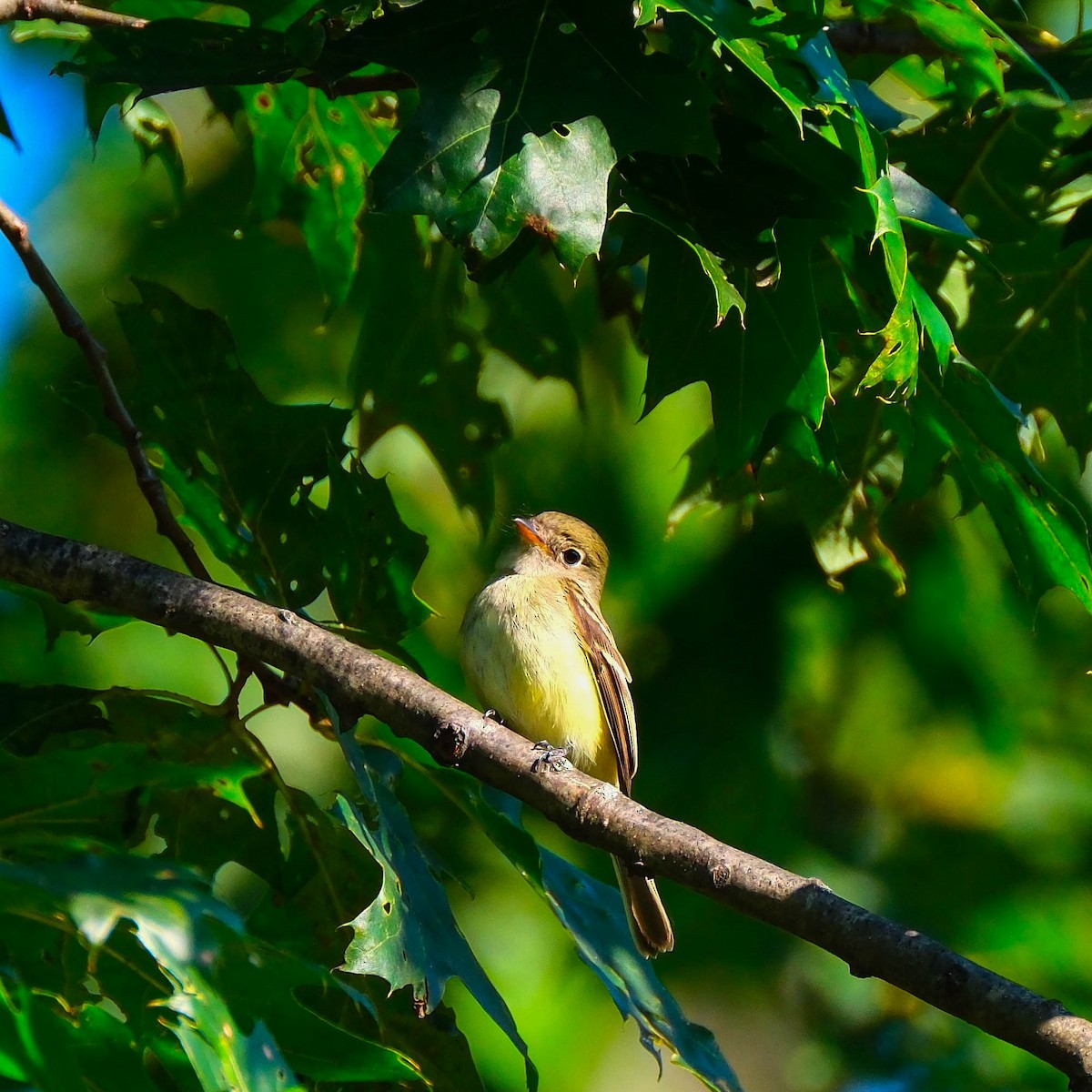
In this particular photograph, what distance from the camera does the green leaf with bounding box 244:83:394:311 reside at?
Result: 4.82 metres

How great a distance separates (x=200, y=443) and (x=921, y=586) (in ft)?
12.5

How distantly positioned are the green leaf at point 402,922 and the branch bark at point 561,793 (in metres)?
0.20

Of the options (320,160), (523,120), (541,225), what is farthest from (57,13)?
(541,225)

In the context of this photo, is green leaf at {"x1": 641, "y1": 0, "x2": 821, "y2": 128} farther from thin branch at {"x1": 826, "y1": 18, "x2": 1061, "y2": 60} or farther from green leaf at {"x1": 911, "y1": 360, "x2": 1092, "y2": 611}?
thin branch at {"x1": 826, "y1": 18, "x2": 1061, "y2": 60}

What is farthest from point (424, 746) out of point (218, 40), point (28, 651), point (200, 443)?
point (28, 651)

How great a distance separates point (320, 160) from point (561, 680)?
2.18 meters

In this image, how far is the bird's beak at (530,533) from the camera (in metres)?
6.42

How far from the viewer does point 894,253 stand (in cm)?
320

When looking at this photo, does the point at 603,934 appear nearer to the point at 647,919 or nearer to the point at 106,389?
the point at 647,919

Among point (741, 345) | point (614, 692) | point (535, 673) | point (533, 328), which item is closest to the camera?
point (741, 345)

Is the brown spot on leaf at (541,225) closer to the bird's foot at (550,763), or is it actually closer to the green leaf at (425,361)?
the bird's foot at (550,763)

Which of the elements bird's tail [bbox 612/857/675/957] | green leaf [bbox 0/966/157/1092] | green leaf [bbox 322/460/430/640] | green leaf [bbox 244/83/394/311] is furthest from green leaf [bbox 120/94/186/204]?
green leaf [bbox 0/966/157/1092]

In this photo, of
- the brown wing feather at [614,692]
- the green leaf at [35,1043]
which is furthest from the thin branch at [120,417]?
the brown wing feather at [614,692]

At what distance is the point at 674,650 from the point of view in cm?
677
